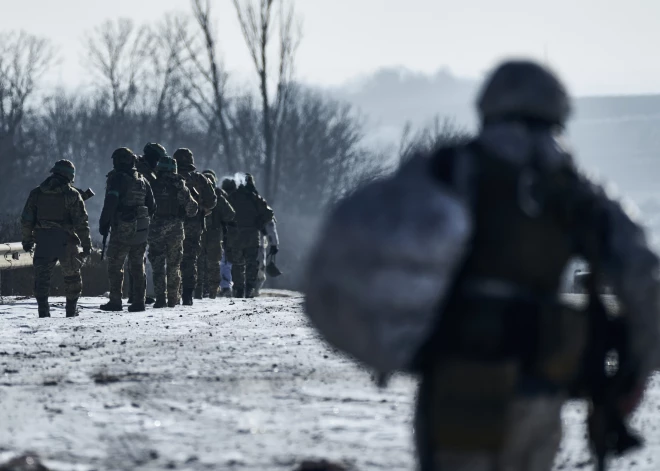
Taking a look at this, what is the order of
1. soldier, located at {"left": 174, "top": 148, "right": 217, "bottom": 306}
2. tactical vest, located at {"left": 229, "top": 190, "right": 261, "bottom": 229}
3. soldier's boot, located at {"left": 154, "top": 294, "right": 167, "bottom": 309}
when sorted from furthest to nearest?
1. tactical vest, located at {"left": 229, "top": 190, "right": 261, "bottom": 229}
2. soldier, located at {"left": 174, "top": 148, "right": 217, "bottom": 306}
3. soldier's boot, located at {"left": 154, "top": 294, "right": 167, "bottom": 309}

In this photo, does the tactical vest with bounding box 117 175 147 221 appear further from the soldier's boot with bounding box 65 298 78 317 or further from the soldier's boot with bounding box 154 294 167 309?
the soldier's boot with bounding box 154 294 167 309

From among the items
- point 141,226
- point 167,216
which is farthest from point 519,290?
point 167,216

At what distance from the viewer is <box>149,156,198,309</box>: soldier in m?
15.5

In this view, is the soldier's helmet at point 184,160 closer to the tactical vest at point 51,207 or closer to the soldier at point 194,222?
the soldier at point 194,222

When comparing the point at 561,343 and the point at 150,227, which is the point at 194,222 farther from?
the point at 561,343

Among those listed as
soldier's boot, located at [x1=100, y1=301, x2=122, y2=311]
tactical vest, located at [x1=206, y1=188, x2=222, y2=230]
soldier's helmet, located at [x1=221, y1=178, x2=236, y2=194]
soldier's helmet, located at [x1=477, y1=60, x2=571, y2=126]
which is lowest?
soldier's boot, located at [x1=100, y1=301, x2=122, y2=311]

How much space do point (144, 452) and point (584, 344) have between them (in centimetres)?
316

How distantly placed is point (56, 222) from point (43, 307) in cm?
139

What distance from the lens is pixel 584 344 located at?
130 inches

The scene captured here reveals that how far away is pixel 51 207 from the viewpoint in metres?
13.4

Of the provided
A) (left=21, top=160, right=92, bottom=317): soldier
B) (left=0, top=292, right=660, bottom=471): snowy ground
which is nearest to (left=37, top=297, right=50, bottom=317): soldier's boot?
(left=21, top=160, right=92, bottom=317): soldier

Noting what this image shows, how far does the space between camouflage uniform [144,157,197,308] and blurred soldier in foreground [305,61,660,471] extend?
40.5 ft

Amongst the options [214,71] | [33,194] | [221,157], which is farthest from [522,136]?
[221,157]

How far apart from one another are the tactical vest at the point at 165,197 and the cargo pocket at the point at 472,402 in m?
12.7
